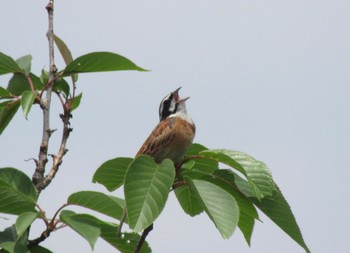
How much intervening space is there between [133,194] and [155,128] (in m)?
2.05

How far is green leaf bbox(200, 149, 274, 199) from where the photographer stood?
468 centimetres

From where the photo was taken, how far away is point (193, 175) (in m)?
4.95

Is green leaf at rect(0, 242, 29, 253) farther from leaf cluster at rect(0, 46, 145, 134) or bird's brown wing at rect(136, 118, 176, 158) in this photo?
bird's brown wing at rect(136, 118, 176, 158)

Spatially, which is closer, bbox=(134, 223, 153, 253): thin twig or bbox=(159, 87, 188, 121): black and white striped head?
bbox=(134, 223, 153, 253): thin twig

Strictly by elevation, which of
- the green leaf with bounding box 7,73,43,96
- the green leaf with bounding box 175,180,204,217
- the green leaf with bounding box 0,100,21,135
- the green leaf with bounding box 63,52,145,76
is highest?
the green leaf with bounding box 63,52,145,76

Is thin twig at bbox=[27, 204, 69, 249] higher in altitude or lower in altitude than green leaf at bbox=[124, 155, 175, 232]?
lower

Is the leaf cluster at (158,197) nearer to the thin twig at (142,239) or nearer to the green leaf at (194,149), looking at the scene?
the green leaf at (194,149)

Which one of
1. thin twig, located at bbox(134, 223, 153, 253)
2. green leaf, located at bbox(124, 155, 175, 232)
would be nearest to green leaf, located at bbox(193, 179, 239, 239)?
green leaf, located at bbox(124, 155, 175, 232)

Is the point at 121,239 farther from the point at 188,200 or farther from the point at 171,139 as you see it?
the point at 171,139

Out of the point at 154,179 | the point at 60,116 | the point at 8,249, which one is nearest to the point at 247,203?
the point at 154,179

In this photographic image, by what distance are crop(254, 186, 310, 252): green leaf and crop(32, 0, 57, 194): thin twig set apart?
1.32 metres

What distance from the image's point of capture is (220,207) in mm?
4266

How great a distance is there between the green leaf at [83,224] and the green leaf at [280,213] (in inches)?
42.8

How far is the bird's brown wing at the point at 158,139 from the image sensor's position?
584cm
